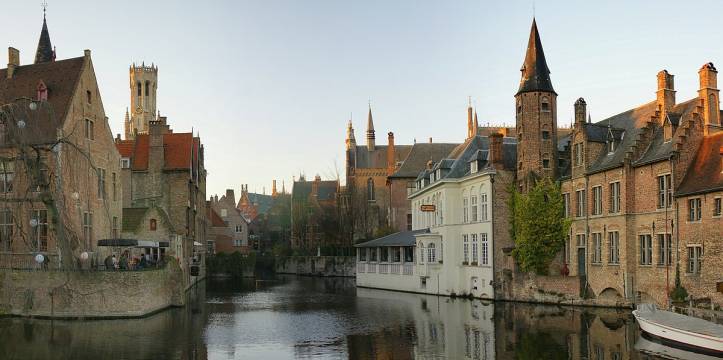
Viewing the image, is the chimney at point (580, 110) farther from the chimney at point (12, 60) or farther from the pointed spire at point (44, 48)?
the pointed spire at point (44, 48)

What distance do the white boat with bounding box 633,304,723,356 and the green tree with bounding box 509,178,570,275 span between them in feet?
43.1

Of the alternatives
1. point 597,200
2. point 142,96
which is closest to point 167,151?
point 597,200

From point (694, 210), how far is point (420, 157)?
5044 cm

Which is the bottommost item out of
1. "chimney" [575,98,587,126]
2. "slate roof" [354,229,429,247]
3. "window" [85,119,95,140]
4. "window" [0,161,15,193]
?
"slate roof" [354,229,429,247]

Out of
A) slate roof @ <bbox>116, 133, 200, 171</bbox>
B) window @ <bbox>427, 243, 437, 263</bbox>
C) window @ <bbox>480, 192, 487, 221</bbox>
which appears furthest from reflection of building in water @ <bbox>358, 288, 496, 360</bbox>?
slate roof @ <bbox>116, 133, 200, 171</bbox>

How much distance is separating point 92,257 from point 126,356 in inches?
672

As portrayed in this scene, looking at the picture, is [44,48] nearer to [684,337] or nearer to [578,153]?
[578,153]

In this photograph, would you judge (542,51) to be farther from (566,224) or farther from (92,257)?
(92,257)

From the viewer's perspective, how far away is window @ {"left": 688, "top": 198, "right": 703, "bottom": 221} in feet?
97.2

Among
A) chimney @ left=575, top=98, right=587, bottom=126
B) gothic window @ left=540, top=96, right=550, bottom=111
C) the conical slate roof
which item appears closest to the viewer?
chimney @ left=575, top=98, right=587, bottom=126

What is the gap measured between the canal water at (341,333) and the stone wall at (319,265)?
3228 centimetres

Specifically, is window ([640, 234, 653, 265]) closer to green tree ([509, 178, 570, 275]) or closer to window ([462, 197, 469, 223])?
green tree ([509, 178, 570, 275])

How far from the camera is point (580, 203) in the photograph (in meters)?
38.3

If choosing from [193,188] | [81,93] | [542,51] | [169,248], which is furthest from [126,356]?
[193,188]
